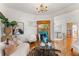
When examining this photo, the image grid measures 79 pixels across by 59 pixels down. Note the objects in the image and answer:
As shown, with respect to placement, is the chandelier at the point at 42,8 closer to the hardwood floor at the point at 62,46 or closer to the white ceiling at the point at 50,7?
the white ceiling at the point at 50,7

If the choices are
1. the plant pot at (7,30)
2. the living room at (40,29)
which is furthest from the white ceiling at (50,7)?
the plant pot at (7,30)

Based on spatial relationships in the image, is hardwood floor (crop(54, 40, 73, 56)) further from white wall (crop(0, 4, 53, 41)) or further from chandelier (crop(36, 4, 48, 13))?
chandelier (crop(36, 4, 48, 13))

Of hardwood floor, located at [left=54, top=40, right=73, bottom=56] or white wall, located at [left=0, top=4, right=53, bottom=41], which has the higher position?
white wall, located at [left=0, top=4, right=53, bottom=41]

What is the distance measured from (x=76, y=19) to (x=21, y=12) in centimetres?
67

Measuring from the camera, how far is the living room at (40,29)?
1.53 meters

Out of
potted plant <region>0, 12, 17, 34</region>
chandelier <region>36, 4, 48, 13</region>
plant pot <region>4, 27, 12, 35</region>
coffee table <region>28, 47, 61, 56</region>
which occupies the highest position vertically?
chandelier <region>36, 4, 48, 13</region>

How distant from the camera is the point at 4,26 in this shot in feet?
5.04

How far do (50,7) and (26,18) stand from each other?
1.06 ft

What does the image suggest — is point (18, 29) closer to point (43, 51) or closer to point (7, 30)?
point (7, 30)

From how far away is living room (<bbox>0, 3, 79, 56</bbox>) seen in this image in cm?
153

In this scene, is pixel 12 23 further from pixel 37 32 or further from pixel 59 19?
pixel 59 19

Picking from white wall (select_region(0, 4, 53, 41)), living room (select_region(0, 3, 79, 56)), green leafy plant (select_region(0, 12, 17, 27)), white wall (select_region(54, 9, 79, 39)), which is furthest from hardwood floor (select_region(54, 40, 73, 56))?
green leafy plant (select_region(0, 12, 17, 27))

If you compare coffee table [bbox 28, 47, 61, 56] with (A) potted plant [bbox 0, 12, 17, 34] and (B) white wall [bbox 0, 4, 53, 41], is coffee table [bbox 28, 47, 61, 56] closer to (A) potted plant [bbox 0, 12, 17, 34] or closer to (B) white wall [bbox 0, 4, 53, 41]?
(B) white wall [bbox 0, 4, 53, 41]

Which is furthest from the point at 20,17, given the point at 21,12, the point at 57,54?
the point at 57,54
